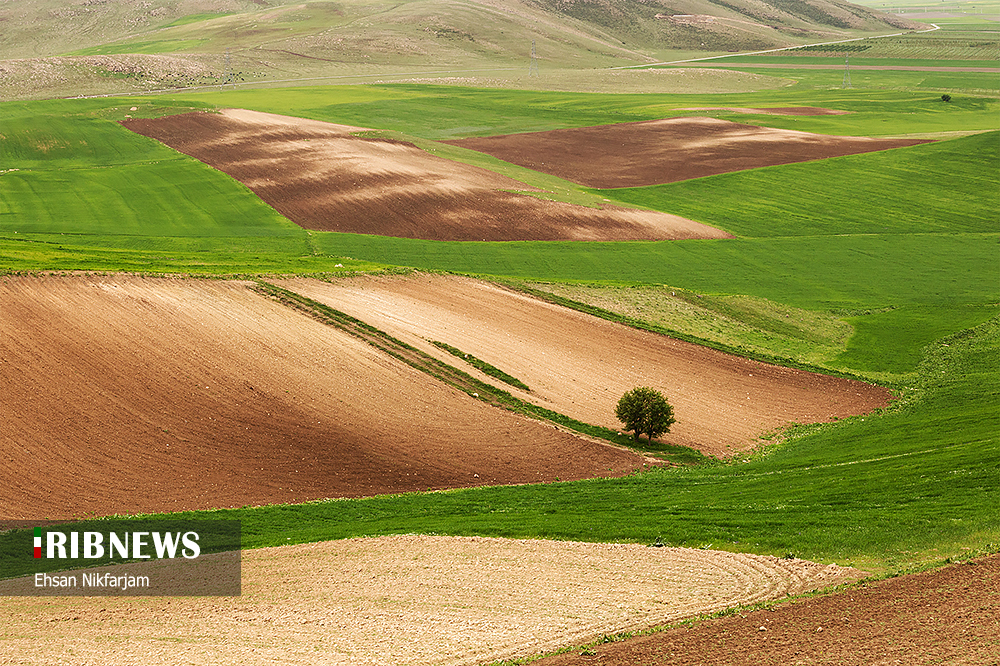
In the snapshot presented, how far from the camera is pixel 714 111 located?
129m

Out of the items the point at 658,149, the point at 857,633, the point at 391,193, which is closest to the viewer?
the point at 857,633

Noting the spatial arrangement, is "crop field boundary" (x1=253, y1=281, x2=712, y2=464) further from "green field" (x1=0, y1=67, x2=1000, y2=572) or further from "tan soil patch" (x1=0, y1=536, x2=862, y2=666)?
"tan soil patch" (x1=0, y1=536, x2=862, y2=666)

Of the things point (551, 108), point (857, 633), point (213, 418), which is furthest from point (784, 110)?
point (857, 633)

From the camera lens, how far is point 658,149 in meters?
104

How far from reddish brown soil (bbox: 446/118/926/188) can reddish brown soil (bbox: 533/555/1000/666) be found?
7151 cm

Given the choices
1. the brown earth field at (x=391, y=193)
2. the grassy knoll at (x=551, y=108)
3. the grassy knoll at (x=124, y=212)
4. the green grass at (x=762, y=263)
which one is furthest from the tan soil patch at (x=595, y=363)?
the grassy knoll at (x=551, y=108)

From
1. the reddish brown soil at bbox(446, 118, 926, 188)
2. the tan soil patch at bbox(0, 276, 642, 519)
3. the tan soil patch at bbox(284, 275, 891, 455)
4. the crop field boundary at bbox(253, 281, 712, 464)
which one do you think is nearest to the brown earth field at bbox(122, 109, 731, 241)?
the reddish brown soil at bbox(446, 118, 926, 188)

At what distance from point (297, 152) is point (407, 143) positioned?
12.3m

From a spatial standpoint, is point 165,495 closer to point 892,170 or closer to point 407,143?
point 407,143

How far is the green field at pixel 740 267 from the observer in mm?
26172

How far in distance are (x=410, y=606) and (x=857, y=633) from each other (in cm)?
996

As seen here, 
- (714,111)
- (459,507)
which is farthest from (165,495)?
(714,111)

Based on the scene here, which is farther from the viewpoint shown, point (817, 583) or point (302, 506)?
point (302, 506)

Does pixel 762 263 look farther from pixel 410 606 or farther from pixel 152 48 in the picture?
pixel 152 48
